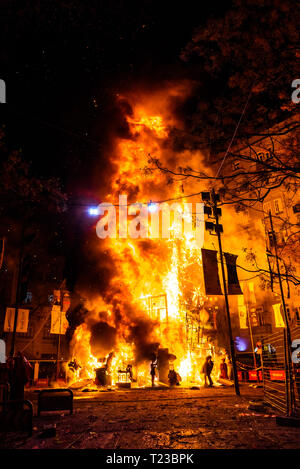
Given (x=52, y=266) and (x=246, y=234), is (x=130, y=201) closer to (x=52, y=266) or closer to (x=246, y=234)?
(x=52, y=266)

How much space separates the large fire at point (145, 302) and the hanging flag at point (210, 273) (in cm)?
948

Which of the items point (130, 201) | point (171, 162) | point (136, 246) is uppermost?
point (171, 162)

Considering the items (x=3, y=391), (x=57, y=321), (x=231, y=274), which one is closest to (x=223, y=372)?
(x=231, y=274)

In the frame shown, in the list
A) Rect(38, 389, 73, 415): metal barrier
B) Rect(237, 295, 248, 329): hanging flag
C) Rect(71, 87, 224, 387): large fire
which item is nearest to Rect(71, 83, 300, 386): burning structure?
Rect(71, 87, 224, 387): large fire

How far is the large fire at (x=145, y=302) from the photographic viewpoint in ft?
79.0

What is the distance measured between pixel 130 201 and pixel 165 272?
733 cm

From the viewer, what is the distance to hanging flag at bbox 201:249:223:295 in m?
16.2

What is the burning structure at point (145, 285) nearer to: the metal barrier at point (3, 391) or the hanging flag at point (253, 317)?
the hanging flag at point (253, 317)

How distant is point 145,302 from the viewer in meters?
28.0

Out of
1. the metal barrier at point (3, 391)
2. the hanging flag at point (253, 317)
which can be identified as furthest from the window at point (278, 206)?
the metal barrier at point (3, 391)

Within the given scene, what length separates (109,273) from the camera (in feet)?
84.4

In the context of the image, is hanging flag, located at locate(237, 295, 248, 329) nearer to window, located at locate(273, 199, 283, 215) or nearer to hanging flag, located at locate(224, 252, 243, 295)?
window, located at locate(273, 199, 283, 215)

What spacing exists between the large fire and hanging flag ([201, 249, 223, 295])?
9.48m
